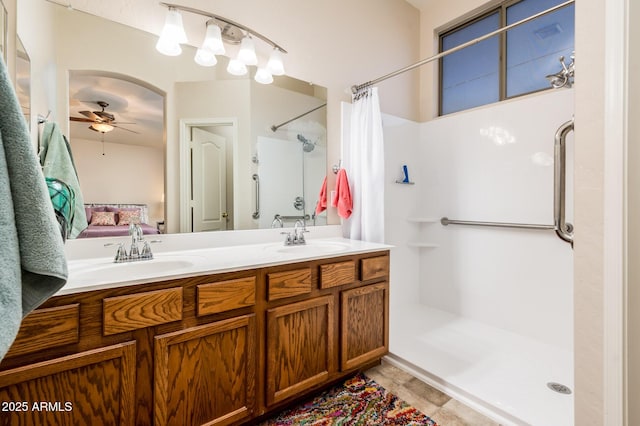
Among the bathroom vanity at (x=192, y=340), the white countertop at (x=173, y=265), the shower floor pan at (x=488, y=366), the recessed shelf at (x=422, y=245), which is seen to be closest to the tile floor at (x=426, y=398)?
the shower floor pan at (x=488, y=366)

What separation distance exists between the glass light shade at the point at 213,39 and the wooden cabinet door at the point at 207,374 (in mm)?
1504

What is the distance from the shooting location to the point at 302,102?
219cm

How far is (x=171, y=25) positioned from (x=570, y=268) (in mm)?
2940

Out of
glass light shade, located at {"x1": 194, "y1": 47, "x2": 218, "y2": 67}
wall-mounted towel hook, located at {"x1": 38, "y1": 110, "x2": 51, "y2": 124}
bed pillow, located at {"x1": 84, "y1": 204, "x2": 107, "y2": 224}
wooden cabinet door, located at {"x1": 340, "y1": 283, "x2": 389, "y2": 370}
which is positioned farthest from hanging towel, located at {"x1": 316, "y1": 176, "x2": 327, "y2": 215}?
wall-mounted towel hook, located at {"x1": 38, "y1": 110, "x2": 51, "y2": 124}

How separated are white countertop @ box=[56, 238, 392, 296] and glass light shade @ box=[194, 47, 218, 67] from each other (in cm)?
109

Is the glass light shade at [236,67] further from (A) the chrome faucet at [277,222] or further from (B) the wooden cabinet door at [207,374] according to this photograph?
(B) the wooden cabinet door at [207,374]

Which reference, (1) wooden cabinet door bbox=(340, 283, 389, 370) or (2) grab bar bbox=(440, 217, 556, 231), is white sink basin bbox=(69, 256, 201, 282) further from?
(2) grab bar bbox=(440, 217, 556, 231)

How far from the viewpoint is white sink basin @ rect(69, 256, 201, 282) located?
118cm

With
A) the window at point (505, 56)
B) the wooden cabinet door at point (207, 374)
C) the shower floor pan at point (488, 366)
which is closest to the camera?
the wooden cabinet door at point (207, 374)

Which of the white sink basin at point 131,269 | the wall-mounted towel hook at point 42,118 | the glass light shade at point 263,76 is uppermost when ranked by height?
the glass light shade at point 263,76

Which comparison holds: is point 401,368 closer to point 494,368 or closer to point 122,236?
point 494,368

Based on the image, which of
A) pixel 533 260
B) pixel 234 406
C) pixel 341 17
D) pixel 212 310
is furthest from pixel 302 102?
pixel 533 260

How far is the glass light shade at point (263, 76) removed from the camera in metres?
1.98

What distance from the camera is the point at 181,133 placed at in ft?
5.57
